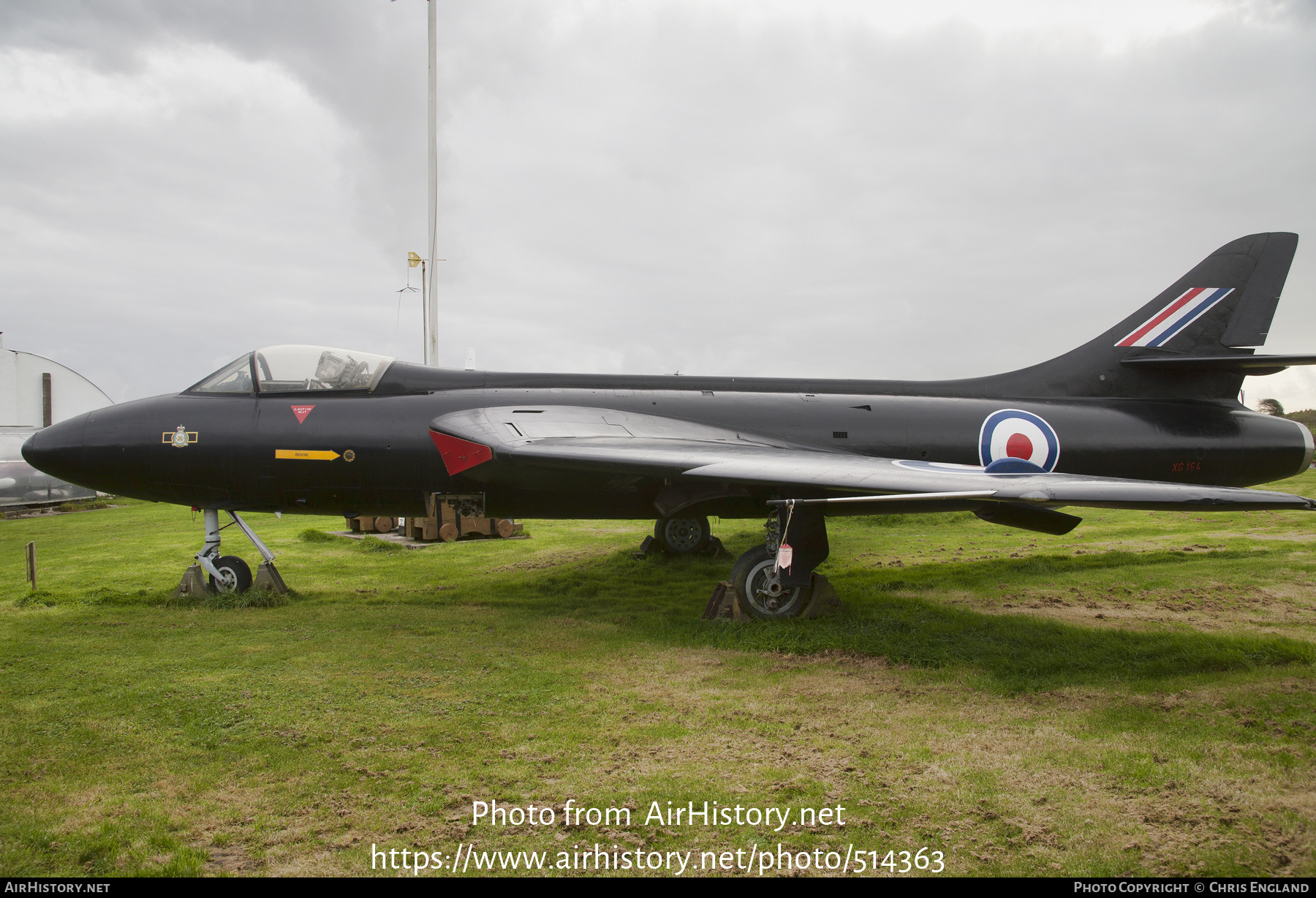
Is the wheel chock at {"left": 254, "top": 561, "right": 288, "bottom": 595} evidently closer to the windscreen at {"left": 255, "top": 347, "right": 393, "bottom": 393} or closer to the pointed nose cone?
the windscreen at {"left": 255, "top": 347, "right": 393, "bottom": 393}

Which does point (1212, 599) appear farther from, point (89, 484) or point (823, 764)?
point (89, 484)

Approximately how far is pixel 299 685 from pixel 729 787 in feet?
11.0

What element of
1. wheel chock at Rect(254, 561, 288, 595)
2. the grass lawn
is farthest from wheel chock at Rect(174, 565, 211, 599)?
wheel chock at Rect(254, 561, 288, 595)

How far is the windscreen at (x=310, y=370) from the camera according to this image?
8.40 m

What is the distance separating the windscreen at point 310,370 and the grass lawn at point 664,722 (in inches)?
101

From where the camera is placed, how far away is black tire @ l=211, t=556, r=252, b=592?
8.33 m

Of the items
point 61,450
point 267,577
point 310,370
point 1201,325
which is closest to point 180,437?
point 61,450

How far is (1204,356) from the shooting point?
373 inches

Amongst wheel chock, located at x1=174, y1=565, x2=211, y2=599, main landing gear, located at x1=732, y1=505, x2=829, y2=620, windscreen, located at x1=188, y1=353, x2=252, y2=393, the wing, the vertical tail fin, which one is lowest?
wheel chock, located at x1=174, y1=565, x2=211, y2=599

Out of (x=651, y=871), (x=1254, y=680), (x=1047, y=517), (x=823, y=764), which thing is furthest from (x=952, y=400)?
(x=651, y=871)

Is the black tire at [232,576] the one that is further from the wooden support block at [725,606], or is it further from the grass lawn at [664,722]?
the wooden support block at [725,606]

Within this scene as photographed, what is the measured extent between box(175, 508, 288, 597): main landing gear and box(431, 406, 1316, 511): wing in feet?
9.62

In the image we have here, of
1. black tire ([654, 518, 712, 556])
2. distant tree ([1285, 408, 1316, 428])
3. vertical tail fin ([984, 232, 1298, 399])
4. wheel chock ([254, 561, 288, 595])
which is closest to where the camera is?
wheel chock ([254, 561, 288, 595])

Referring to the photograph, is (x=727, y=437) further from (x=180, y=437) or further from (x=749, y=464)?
(x=180, y=437)
